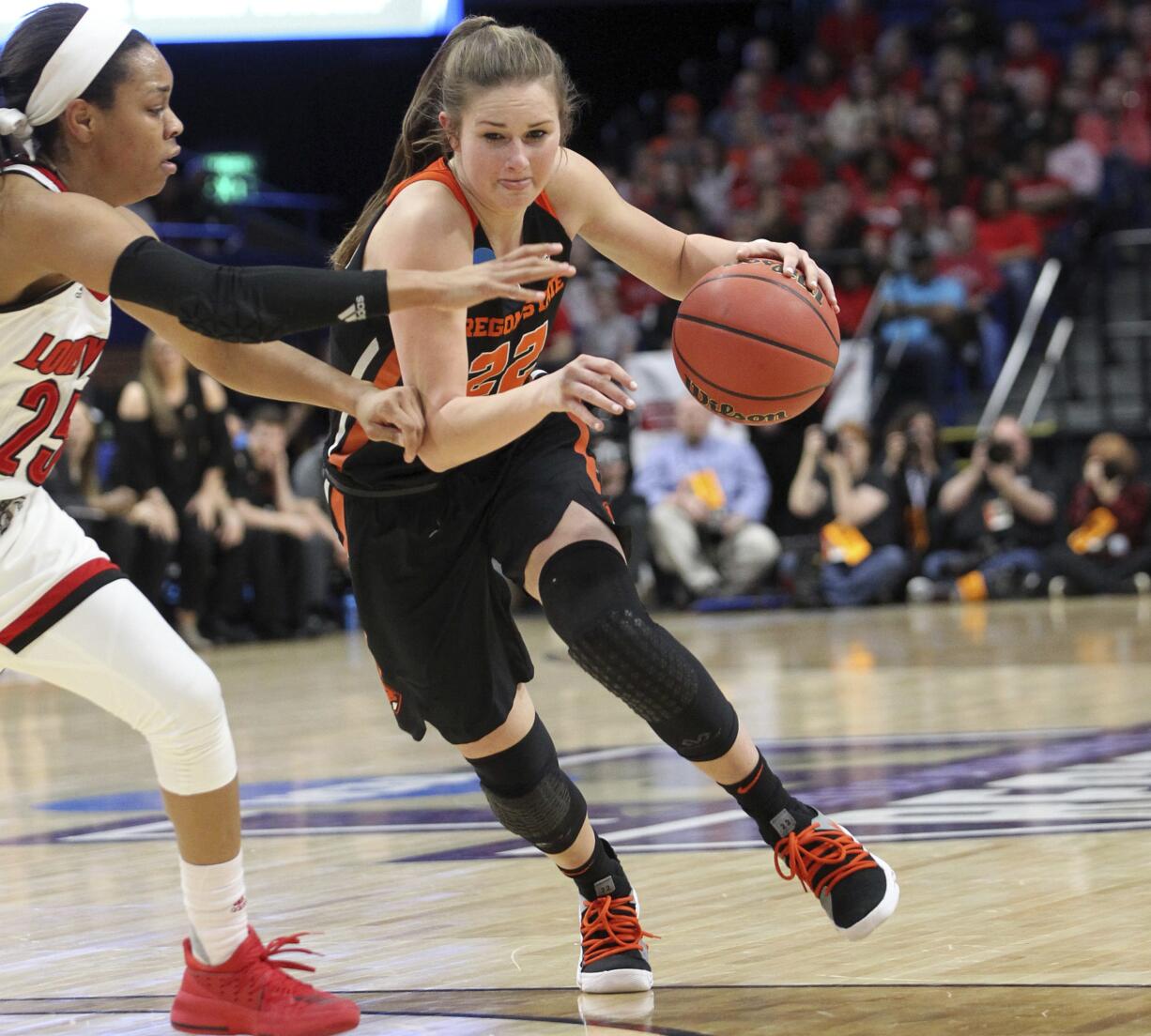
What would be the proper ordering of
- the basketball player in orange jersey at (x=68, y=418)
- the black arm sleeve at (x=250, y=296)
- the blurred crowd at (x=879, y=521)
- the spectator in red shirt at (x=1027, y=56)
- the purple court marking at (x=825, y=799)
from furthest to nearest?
the spectator in red shirt at (x=1027, y=56) → the blurred crowd at (x=879, y=521) → the purple court marking at (x=825, y=799) → the basketball player in orange jersey at (x=68, y=418) → the black arm sleeve at (x=250, y=296)

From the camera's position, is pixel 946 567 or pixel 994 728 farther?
pixel 946 567

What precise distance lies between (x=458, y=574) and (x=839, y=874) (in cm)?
86

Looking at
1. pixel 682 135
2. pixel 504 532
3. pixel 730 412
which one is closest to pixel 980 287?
pixel 682 135

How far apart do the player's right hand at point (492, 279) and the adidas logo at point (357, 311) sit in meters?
0.10

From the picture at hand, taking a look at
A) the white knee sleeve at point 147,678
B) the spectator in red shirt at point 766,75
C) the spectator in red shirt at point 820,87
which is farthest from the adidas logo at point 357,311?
the spectator in red shirt at point 766,75

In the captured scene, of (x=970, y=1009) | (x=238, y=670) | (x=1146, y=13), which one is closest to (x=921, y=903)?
(x=970, y=1009)

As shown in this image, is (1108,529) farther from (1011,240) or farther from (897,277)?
(1011,240)

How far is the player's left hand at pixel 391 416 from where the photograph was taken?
2.99 metres

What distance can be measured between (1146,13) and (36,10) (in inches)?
550

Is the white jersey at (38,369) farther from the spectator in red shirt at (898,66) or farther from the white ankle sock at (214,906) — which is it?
the spectator in red shirt at (898,66)

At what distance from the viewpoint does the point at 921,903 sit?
375 cm

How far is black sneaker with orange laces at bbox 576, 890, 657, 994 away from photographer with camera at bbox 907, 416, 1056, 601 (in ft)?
32.4

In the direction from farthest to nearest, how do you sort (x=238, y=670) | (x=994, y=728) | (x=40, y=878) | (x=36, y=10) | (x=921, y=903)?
(x=238, y=670)
(x=994, y=728)
(x=40, y=878)
(x=921, y=903)
(x=36, y=10)

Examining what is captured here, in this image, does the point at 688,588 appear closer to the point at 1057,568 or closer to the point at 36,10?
the point at 1057,568
